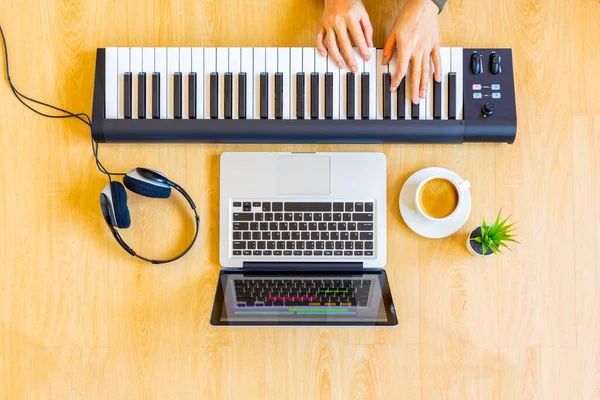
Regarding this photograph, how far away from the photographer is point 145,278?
3.33 ft

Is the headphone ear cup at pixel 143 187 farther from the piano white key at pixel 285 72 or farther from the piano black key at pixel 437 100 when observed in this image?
the piano black key at pixel 437 100

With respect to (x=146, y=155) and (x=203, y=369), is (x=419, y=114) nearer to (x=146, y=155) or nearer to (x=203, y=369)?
(x=146, y=155)

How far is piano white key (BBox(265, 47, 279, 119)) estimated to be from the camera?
981 millimetres

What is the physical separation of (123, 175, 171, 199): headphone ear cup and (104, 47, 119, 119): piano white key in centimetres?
15

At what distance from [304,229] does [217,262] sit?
0.20m

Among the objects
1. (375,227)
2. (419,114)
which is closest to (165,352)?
(375,227)

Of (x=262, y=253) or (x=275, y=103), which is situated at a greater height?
(x=275, y=103)

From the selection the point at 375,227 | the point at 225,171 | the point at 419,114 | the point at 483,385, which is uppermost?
the point at 419,114

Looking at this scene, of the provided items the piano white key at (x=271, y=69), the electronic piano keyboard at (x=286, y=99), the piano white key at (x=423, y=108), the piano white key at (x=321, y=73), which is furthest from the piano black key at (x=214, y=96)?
the piano white key at (x=423, y=108)

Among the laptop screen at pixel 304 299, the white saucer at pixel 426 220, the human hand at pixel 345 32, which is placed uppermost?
the human hand at pixel 345 32

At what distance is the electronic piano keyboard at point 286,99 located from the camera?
970mm

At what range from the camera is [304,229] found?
990 mm

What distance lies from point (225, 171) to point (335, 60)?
1.09ft

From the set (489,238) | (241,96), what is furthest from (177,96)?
(489,238)
